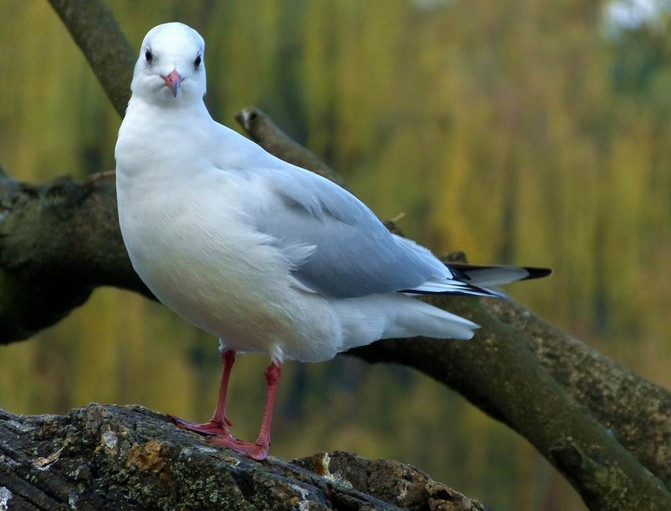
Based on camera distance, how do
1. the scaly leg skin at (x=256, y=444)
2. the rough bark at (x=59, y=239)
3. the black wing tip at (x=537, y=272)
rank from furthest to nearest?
the rough bark at (x=59, y=239)
the black wing tip at (x=537, y=272)
the scaly leg skin at (x=256, y=444)

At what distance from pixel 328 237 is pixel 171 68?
52 cm

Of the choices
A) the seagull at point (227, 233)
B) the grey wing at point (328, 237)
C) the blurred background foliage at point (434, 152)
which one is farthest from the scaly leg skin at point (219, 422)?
the blurred background foliage at point (434, 152)

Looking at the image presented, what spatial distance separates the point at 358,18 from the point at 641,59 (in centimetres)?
152

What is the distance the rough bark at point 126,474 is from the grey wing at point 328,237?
0.52m

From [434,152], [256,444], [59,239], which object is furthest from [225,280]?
[434,152]

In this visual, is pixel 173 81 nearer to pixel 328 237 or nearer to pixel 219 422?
pixel 328 237

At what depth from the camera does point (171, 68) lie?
2.18 meters

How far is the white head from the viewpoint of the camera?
218 centimetres

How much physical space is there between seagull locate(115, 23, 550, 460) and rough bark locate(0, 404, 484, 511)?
9.8 inches

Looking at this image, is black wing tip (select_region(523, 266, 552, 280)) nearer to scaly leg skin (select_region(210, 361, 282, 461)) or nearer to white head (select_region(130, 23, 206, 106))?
scaly leg skin (select_region(210, 361, 282, 461))

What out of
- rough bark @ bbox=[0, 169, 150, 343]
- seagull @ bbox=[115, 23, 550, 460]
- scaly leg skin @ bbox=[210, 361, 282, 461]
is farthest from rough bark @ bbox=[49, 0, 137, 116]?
scaly leg skin @ bbox=[210, 361, 282, 461]

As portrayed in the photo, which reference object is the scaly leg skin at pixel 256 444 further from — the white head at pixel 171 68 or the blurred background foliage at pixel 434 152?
the blurred background foliage at pixel 434 152

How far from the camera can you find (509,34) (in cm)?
551

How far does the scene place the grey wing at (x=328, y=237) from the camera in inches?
90.2
